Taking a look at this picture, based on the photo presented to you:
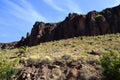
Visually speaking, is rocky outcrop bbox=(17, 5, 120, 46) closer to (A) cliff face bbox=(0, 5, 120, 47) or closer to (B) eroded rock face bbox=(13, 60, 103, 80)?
(A) cliff face bbox=(0, 5, 120, 47)

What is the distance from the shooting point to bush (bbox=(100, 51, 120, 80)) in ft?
131

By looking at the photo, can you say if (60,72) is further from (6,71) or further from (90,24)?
(90,24)

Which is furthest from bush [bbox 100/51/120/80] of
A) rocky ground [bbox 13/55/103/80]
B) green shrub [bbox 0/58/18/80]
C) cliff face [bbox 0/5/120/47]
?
cliff face [bbox 0/5/120/47]

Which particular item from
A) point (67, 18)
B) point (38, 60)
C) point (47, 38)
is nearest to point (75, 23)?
point (67, 18)

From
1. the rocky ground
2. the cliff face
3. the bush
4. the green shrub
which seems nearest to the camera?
the green shrub

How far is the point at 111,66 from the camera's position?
40.7 metres

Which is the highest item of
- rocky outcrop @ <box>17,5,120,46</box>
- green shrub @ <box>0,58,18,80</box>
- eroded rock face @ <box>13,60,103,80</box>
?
rocky outcrop @ <box>17,5,120,46</box>

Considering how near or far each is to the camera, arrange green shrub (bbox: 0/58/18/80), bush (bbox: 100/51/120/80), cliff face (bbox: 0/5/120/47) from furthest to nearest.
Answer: cliff face (bbox: 0/5/120/47) < bush (bbox: 100/51/120/80) < green shrub (bbox: 0/58/18/80)

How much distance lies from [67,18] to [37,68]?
6653 centimetres

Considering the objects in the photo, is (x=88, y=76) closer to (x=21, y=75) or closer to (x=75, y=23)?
(x=21, y=75)

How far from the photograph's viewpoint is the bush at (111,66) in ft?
131

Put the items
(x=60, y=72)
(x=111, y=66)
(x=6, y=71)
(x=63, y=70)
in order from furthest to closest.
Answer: (x=63, y=70) < (x=60, y=72) < (x=111, y=66) < (x=6, y=71)

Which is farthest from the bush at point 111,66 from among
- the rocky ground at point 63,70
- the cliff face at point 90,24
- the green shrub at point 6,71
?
the cliff face at point 90,24

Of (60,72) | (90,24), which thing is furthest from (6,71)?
(90,24)
